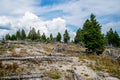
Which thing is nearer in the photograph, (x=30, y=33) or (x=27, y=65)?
(x=27, y=65)

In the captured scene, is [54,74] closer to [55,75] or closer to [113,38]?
[55,75]

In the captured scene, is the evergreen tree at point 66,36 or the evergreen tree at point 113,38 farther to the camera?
the evergreen tree at point 66,36

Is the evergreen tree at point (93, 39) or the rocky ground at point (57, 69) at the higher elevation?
the evergreen tree at point (93, 39)

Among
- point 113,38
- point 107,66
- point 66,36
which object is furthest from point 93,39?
point 66,36

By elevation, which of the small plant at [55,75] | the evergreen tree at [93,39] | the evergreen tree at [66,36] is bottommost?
the small plant at [55,75]

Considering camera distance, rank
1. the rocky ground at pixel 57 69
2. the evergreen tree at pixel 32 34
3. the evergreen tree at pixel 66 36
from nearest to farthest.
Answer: the rocky ground at pixel 57 69 → the evergreen tree at pixel 66 36 → the evergreen tree at pixel 32 34

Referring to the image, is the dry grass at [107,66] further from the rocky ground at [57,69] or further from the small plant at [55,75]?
the small plant at [55,75]

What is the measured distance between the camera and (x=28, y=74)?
95.0 feet

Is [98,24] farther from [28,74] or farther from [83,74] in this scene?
[28,74]

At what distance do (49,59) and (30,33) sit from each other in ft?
332

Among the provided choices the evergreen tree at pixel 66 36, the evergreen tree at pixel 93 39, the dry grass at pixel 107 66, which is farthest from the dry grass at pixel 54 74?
the evergreen tree at pixel 66 36

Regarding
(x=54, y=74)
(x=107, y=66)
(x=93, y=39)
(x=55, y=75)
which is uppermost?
(x=93, y=39)

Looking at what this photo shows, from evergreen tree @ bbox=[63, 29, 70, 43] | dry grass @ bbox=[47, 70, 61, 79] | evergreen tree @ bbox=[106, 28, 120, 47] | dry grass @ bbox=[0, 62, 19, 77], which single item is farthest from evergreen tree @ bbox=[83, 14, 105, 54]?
evergreen tree @ bbox=[63, 29, 70, 43]

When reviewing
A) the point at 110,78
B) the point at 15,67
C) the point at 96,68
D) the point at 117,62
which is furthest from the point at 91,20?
the point at 15,67
